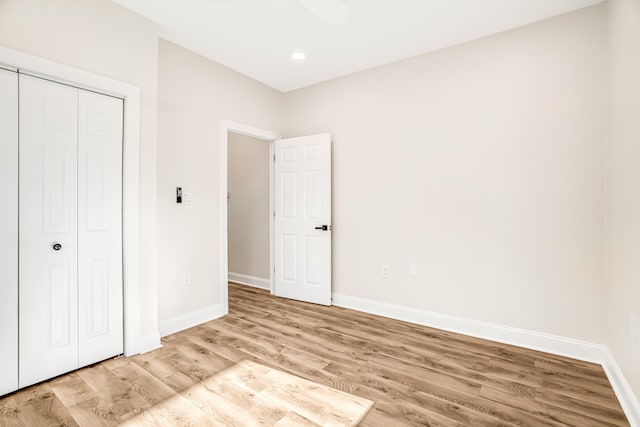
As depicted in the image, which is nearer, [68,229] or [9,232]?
[9,232]

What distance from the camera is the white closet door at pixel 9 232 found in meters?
1.99

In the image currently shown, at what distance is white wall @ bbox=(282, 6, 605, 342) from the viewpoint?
2.61m

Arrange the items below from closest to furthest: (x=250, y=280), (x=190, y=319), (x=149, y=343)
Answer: (x=149, y=343), (x=190, y=319), (x=250, y=280)

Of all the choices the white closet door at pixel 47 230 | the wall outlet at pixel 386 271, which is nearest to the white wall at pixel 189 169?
the white closet door at pixel 47 230

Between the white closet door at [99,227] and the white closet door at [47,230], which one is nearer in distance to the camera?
the white closet door at [47,230]

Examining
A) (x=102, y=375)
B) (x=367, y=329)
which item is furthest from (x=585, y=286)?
(x=102, y=375)

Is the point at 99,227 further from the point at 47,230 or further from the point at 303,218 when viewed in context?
the point at 303,218

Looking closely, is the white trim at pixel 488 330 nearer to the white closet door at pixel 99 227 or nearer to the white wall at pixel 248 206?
the white wall at pixel 248 206

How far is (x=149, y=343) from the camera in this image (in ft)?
8.85

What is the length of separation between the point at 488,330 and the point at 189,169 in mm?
3328

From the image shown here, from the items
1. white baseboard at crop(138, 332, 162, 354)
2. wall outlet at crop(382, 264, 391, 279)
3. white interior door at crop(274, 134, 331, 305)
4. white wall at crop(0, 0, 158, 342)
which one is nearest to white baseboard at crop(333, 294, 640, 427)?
wall outlet at crop(382, 264, 391, 279)

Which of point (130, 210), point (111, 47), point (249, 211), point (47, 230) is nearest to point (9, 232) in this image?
point (47, 230)

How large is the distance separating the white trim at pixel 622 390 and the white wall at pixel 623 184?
53 mm

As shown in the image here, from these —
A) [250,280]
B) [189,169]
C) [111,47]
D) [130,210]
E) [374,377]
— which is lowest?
[374,377]
